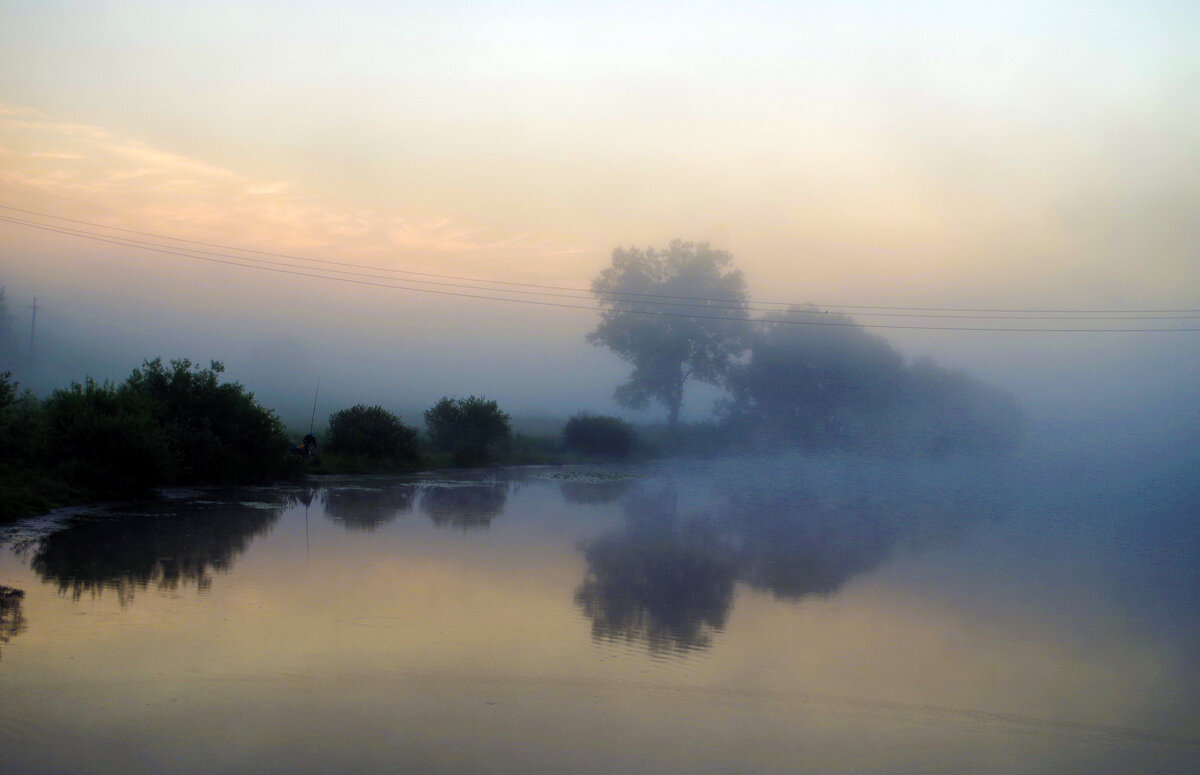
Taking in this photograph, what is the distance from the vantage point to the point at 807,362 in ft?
181

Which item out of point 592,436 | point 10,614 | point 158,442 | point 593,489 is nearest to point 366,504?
point 158,442

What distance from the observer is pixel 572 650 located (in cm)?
870

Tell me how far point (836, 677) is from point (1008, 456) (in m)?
49.0

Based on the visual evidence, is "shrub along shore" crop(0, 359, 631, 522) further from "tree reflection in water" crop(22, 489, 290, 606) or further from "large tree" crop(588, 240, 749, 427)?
"large tree" crop(588, 240, 749, 427)

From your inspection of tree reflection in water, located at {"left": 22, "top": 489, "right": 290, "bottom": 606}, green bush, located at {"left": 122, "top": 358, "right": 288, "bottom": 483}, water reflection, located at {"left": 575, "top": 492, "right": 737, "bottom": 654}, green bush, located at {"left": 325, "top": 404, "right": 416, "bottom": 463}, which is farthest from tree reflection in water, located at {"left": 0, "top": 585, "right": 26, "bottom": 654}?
green bush, located at {"left": 325, "top": 404, "right": 416, "bottom": 463}

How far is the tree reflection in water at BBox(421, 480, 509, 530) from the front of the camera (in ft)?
64.8

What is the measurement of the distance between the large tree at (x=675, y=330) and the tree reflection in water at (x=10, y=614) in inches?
2104

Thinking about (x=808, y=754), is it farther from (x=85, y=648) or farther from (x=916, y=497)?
(x=916, y=497)

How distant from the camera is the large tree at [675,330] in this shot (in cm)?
6259

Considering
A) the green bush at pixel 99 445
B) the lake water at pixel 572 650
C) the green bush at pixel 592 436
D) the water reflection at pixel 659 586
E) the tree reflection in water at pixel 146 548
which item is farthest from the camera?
Answer: the green bush at pixel 592 436

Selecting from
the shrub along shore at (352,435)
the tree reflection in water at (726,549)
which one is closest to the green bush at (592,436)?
the shrub along shore at (352,435)

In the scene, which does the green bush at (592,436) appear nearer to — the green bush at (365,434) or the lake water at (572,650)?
the green bush at (365,434)

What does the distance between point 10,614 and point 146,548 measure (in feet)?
15.5

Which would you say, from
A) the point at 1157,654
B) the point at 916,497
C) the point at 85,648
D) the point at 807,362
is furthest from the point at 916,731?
the point at 807,362
